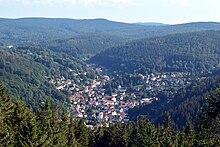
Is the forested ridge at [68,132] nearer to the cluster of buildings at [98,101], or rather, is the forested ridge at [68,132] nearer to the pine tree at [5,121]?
the pine tree at [5,121]

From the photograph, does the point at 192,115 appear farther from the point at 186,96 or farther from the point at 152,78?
the point at 152,78

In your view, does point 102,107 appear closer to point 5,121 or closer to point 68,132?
point 68,132

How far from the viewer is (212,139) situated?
14.1m

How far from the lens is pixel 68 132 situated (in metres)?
37.6

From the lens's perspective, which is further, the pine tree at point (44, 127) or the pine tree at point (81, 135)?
the pine tree at point (81, 135)

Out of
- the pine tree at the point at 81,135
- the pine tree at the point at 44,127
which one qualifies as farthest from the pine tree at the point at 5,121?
the pine tree at the point at 81,135

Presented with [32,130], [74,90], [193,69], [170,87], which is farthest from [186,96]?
[32,130]

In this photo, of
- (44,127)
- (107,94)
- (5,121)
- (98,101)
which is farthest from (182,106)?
(5,121)

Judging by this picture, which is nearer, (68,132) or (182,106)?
(68,132)

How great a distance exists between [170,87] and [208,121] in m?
147

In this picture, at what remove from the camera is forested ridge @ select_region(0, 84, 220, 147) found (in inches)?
539

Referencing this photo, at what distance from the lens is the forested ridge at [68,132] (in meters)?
13.7

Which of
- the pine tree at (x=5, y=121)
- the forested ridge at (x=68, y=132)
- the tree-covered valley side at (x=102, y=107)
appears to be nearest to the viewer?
the forested ridge at (x=68, y=132)

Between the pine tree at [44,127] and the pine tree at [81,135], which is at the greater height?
the pine tree at [44,127]
